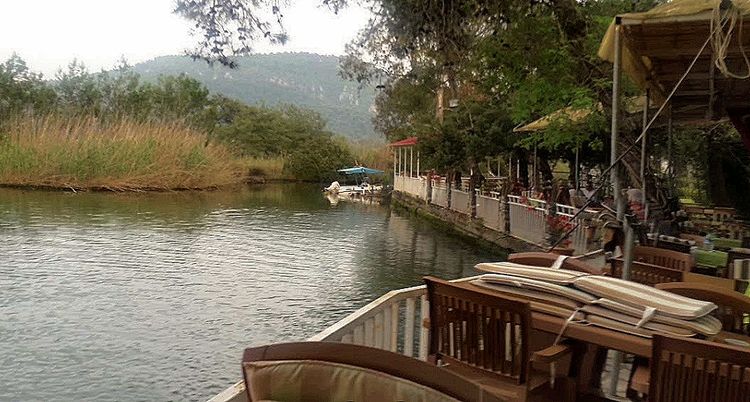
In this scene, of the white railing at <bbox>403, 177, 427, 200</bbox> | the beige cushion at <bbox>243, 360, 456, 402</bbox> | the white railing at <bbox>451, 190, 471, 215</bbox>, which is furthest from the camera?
the white railing at <bbox>403, 177, 427, 200</bbox>

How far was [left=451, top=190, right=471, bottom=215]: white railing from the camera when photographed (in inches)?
650

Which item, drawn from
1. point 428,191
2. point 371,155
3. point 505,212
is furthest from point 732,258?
point 371,155

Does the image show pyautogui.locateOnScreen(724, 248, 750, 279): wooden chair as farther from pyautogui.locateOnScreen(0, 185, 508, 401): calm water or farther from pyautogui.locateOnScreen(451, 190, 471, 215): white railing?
pyautogui.locateOnScreen(451, 190, 471, 215): white railing

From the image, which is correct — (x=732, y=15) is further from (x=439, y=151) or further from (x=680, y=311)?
(x=439, y=151)

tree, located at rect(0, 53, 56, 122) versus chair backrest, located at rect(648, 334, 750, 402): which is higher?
tree, located at rect(0, 53, 56, 122)

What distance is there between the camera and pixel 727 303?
247cm

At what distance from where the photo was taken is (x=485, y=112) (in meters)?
16.1

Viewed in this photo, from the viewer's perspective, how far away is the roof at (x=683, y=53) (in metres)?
2.90

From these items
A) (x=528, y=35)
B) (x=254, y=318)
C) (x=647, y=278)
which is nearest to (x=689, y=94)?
(x=528, y=35)

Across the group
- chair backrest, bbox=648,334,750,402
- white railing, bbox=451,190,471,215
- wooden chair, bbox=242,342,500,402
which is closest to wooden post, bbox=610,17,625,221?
chair backrest, bbox=648,334,750,402

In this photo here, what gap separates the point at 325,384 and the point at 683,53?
347cm

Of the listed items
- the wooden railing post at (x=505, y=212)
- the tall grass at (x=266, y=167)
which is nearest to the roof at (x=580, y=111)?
the wooden railing post at (x=505, y=212)

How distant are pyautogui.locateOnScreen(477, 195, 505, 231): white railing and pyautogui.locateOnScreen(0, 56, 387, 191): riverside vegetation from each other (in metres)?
15.6

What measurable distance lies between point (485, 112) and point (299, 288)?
8.14 meters
